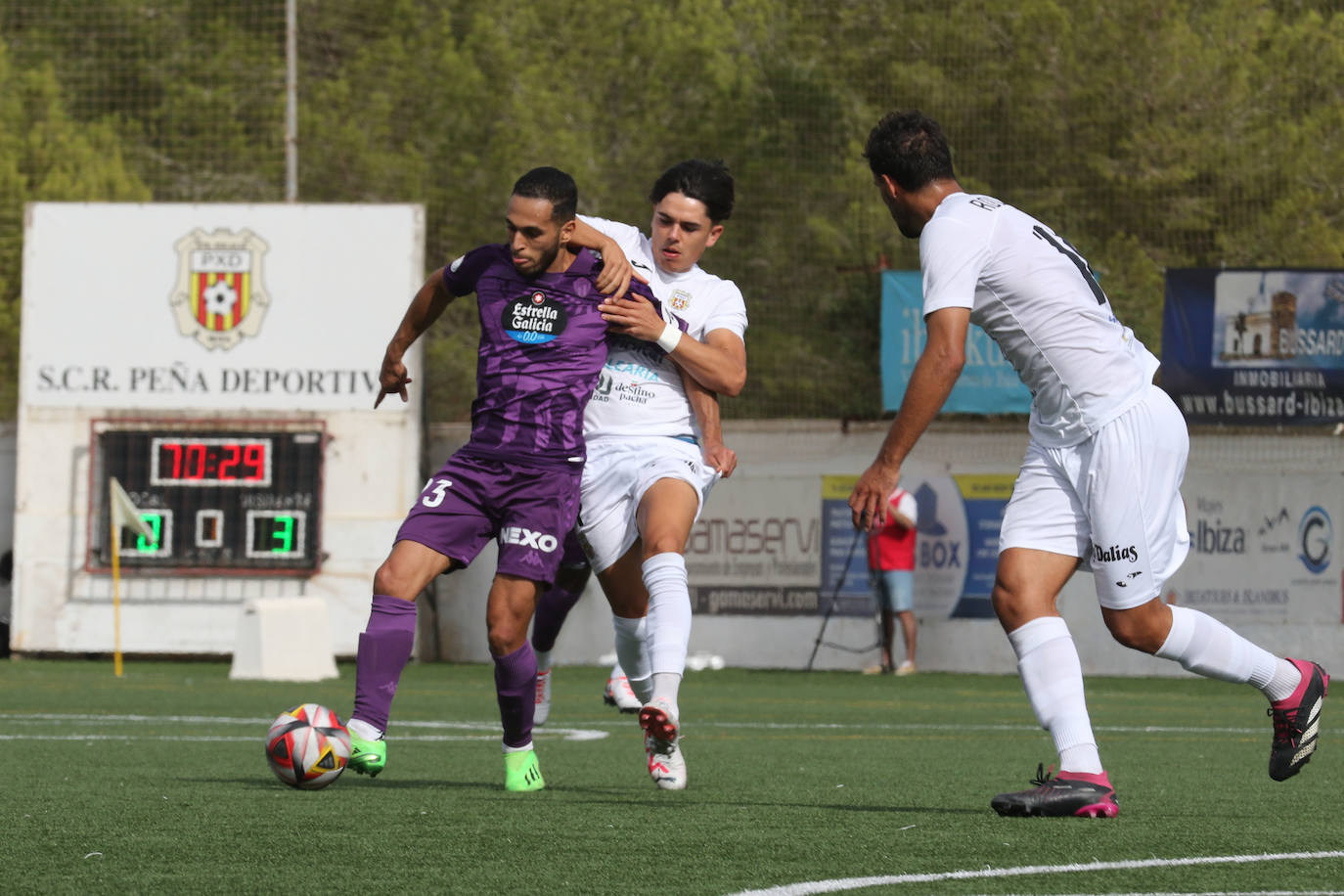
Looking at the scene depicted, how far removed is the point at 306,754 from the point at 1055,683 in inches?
86.9

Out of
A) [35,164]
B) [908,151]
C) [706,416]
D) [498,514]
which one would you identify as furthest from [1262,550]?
[35,164]

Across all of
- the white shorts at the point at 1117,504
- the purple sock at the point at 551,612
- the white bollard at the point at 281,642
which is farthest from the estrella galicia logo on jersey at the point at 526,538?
the white bollard at the point at 281,642

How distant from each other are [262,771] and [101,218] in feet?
43.4

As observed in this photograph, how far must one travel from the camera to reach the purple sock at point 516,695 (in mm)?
6234

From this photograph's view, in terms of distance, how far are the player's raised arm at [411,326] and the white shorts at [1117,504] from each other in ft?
6.91

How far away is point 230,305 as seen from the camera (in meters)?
18.9

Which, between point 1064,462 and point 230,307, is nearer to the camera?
point 1064,462

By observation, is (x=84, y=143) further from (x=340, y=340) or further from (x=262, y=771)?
(x=262, y=771)

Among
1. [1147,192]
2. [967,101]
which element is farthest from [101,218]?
[1147,192]

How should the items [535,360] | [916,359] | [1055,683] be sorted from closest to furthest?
[1055,683]
[535,360]
[916,359]

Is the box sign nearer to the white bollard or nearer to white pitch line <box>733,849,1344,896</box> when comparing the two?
the white bollard

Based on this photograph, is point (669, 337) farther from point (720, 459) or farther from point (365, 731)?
Result: point (365, 731)

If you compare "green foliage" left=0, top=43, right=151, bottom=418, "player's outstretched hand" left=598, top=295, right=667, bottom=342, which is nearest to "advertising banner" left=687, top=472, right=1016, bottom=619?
"player's outstretched hand" left=598, top=295, right=667, bottom=342

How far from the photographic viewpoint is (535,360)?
6.21 m
